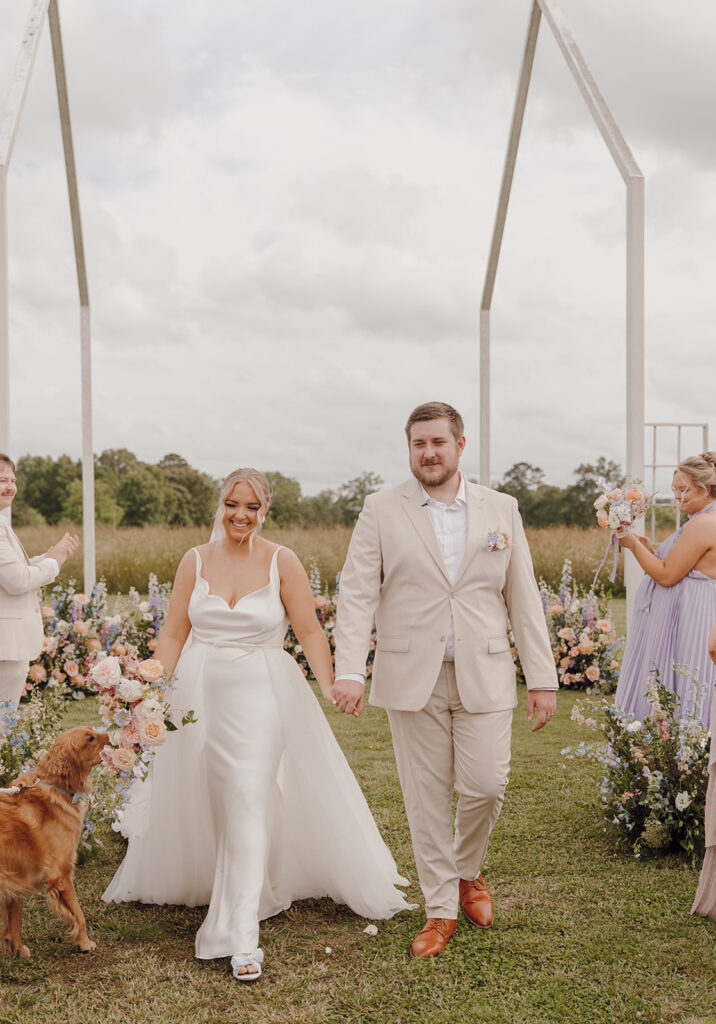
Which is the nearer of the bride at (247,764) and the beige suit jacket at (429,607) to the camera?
the beige suit jacket at (429,607)

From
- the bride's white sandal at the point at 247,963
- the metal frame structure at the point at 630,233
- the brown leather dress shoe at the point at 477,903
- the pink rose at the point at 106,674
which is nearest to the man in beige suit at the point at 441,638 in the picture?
the brown leather dress shoe at the point at 477,903

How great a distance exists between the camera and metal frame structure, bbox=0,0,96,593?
20.2 feet

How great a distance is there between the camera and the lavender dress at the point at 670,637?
520cm

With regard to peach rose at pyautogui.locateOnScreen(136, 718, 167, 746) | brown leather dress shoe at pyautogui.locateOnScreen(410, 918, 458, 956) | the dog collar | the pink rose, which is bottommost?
brown leather dress shoe at pyautogui.locateOnScreen(410, 918, 458, 956)

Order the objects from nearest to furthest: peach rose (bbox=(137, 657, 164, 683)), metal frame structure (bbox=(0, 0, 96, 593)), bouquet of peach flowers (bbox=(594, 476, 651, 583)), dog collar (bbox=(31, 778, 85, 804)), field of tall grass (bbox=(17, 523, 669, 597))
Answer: peach rose (bbox=(137, 657, 164, 683)), dog collar (bbox=(31, 778, 85, 804)), bouquet of peach flowers (bbox=(594, 476, 651, 583)), metal frame structure (bbox=(0, 0, 96, 593)), field of tall grass (bbox=(17, 523, 669, 597))

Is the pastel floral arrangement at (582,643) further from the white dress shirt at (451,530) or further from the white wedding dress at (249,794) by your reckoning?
the white dress shirt at (451,530)

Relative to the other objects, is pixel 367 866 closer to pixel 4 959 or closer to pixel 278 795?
pixel 278 795

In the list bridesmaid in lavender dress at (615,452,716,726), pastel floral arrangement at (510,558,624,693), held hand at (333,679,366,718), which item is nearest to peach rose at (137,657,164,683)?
held hand at (333,679,366,718)

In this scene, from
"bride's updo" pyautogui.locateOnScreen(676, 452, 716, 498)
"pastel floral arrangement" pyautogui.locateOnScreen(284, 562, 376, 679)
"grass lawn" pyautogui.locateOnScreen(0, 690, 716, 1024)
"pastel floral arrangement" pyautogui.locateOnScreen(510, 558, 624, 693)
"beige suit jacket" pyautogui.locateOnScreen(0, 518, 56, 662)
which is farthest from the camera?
"pastel floral arrangement" pyautogui.locateOnScreen(284, 562, 376, 679)

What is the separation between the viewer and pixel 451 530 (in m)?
3.86

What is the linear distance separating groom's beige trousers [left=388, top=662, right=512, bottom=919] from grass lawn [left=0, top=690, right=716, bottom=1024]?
0.98 feet

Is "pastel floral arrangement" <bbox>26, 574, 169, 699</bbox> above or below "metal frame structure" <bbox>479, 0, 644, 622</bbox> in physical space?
below

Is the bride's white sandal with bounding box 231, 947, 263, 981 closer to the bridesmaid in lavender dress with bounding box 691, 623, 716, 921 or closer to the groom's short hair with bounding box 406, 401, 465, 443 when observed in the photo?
the bridesmaid in lavender dress with bounding box 691, 623, 716, 921

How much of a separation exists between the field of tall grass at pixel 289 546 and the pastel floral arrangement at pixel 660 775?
33.9 feet
